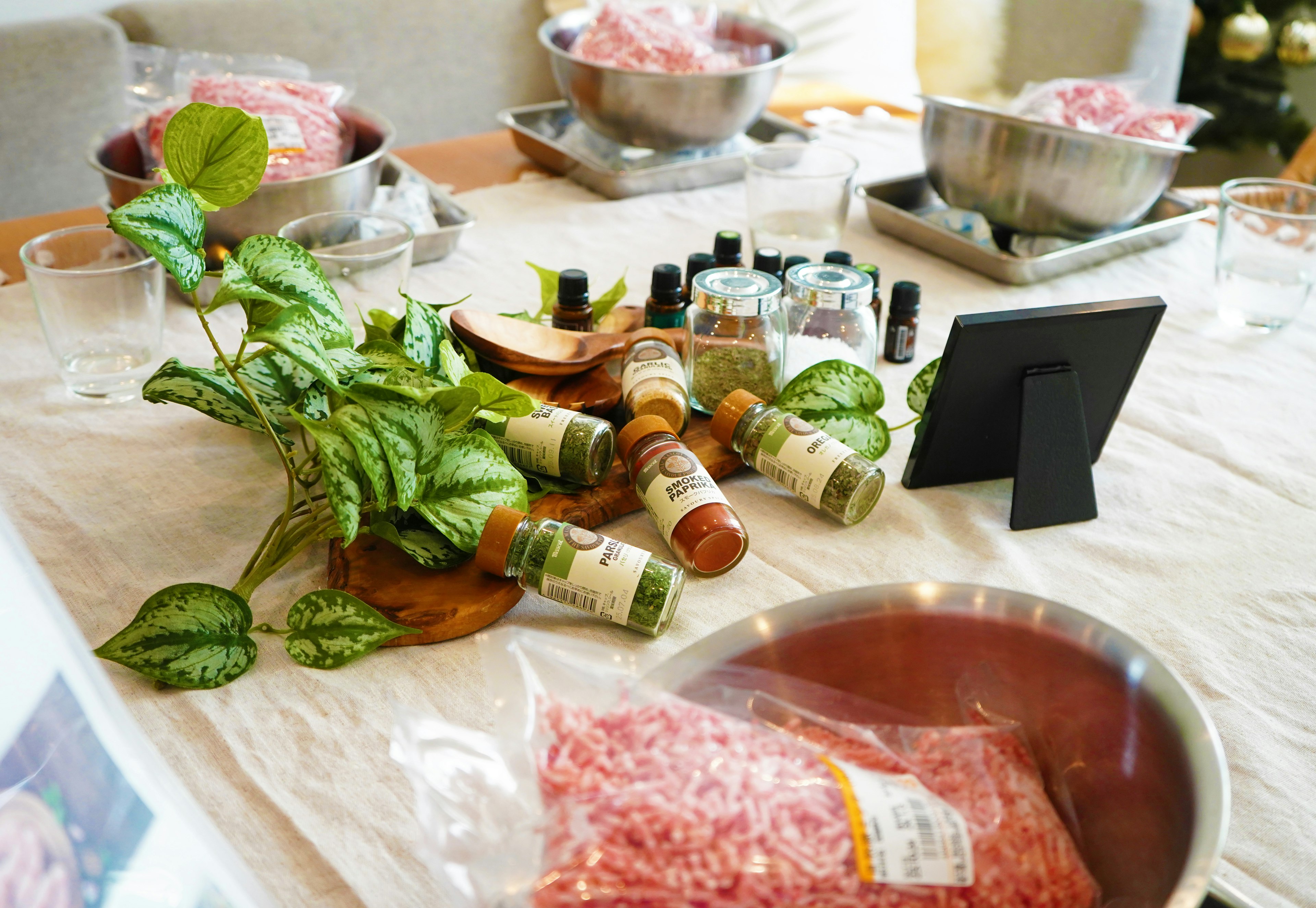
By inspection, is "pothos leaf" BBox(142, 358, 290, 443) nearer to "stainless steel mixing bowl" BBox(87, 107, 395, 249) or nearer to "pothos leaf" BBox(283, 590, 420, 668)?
"pothos leaf" BBox(283, 590, 420, 668)

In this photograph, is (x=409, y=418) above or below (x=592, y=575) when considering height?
above

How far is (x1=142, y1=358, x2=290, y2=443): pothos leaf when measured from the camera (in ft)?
2.14

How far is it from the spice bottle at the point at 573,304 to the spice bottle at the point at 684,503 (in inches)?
7.6

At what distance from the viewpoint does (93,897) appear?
0.96ft

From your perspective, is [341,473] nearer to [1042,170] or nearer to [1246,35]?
[1042,170]

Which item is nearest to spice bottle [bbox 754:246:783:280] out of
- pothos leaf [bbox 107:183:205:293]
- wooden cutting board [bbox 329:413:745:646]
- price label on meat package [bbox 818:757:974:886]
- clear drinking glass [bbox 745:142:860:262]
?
clear drinking glass [bbox 745:142:860:262]

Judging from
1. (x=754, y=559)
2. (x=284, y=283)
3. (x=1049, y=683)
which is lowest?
(x=754, y=559)

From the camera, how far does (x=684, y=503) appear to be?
698 millimetres

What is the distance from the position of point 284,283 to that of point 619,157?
0.89 meters

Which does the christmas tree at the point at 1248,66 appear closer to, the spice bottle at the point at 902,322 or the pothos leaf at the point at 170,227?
the spice bottle at the point at 902,322

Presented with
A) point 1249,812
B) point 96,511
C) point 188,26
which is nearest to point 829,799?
point 1249,812

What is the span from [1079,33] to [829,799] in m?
1.94

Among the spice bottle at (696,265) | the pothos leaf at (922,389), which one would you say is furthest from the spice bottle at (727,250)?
the pothos leaf at (922,389)

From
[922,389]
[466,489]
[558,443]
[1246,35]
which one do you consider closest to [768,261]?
[922,389]
